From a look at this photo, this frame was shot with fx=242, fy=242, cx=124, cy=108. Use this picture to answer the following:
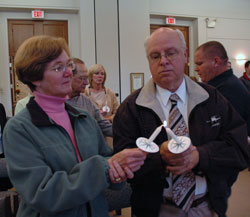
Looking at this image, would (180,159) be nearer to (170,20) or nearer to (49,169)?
(49,169)

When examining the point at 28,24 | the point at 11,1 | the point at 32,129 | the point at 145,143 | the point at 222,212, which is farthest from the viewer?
the point at 28,24

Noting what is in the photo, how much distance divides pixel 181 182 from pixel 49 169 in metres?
0.63

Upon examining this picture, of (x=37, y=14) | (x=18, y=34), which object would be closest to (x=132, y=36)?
(x=37, y=14)

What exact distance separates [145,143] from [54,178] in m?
0.40

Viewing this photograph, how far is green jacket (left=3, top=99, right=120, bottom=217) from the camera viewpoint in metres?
0.96

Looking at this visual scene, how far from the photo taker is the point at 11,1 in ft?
18.8

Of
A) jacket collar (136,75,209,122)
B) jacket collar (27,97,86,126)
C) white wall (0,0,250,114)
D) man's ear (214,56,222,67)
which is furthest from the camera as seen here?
white wall (0,0,250,114)

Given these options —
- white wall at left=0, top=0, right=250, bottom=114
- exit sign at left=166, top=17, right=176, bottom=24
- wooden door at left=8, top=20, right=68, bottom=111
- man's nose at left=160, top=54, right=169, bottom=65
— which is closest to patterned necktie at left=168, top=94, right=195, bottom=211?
man's nose at left=160, top=54, right=169, bottom=65

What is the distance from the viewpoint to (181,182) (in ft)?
3.90

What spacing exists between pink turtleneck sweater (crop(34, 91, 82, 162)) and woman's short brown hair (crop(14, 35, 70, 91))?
0.09m

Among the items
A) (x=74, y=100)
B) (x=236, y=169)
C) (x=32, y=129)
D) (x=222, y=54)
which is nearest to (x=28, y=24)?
(x=74, y=100)

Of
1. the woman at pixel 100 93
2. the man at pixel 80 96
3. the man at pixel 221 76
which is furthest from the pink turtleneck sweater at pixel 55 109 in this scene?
the woman at pixel 100 93

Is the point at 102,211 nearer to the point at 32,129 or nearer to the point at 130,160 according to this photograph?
the point at 130,160

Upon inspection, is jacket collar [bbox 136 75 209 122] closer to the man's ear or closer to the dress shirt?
the dress shirt
